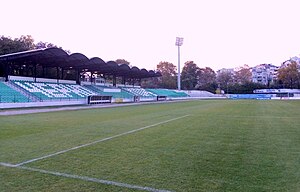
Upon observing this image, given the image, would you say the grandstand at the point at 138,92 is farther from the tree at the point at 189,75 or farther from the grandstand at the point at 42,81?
the tree at the point at 189,75

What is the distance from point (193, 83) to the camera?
11788 cm

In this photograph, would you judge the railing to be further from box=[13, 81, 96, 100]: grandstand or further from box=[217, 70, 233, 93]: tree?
box=[217, 70, 233, 93]: tree

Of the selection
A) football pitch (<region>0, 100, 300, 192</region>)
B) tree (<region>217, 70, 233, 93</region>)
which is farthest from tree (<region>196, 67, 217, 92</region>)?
football pitch (<region>0, 100, 300, 192</region>)

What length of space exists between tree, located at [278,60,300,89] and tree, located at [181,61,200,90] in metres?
31.8

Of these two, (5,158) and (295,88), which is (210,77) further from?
(5,158)

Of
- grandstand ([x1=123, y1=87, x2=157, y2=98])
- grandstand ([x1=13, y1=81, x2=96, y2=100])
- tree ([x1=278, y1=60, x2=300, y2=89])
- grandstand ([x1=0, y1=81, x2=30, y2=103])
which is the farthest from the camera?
tree ([x1=278, y1=60, x2=300, y2=89])

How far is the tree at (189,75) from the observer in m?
116

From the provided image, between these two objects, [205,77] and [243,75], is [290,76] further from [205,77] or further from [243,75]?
[205,77]

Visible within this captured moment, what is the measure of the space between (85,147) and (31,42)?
2408 inches

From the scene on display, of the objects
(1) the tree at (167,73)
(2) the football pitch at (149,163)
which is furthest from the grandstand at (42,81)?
(1) the tree at (167,73)

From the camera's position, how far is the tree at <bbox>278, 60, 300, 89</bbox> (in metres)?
105

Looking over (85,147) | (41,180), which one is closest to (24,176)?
(41,180)

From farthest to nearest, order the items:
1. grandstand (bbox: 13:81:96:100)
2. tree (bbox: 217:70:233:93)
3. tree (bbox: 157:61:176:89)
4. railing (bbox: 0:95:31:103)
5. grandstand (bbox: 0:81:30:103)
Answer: tree (bbox: 217:70:233:93)
tree (bbox: 157:61:176:89)
grandstand (bbox: 13:81:96:100)
grandstand (bbox: 0:81:30:103)
railing (bbox: 0:95:31:103)

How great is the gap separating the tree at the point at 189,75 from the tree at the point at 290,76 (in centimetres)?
3183
